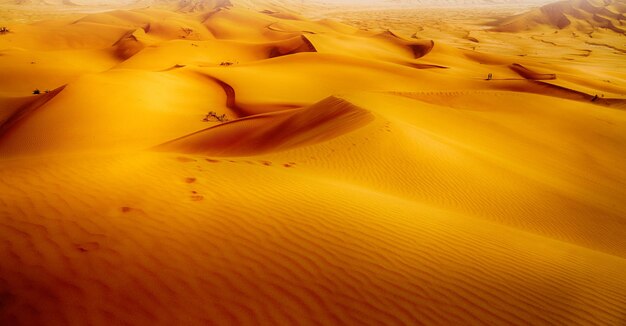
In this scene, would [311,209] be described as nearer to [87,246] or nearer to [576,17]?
[87,246]

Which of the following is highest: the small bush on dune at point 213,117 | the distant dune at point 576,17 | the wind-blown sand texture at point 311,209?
the distant dune at point 576,17

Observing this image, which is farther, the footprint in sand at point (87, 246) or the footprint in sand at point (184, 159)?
the footprint in sand at point (184, 159)

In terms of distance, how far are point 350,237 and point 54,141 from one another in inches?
403

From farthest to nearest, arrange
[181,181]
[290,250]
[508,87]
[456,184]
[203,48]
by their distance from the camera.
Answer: [203,48] < [508,87] < [456,184] < [181,181] < [290,250]

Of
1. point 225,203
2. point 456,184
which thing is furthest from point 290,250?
point 456,184

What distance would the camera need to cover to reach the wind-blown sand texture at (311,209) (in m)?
2.41

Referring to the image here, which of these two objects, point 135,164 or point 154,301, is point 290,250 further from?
point 135,164

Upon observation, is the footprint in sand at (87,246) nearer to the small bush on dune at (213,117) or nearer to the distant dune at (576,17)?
the small bush on dune at (213,117)

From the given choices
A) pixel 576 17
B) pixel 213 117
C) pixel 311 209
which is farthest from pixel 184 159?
pixel 576 17

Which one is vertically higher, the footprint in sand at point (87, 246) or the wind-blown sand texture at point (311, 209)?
the footprint in sand at point (87, 246)

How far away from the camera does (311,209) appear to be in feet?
12.3

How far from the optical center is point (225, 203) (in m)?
3.66

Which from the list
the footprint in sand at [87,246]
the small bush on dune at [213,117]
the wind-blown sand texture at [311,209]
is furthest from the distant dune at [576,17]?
the footprint in sand at [87,246]

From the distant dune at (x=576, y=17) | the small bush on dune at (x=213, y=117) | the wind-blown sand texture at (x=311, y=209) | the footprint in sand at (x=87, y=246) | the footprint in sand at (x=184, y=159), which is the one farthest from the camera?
the distant dune at (x=576, y=17)
